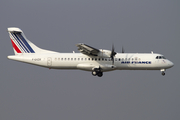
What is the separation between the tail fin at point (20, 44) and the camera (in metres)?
34.4

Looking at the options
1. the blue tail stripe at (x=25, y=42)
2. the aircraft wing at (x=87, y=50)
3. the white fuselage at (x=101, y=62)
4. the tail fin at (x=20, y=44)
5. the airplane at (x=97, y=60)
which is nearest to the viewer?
the aircraft wing at (x=87, y=50)

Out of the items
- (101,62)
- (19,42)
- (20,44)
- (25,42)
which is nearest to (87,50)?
(101,62)

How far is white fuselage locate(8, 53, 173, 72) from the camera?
32.5 metres

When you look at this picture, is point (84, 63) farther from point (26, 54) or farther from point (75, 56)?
point (26, 54)

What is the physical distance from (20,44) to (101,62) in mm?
11209

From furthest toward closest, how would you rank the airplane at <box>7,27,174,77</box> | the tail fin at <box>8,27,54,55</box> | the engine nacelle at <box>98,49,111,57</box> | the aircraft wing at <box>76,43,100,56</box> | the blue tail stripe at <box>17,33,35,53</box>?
the blue tail stripe at <box>17,33,35,53</box> → the tail fin at <box>8,27,54,55</box> → the airplane at <box>7,27,174,77</box> → the engine nacelle at <box>98,49,111,57</box> → the aircraft wing at <box>76,43,100,56</box>

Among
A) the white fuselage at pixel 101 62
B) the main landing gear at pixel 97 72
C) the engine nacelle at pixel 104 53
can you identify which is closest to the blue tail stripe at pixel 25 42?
the white fuselage at pixel 101 62

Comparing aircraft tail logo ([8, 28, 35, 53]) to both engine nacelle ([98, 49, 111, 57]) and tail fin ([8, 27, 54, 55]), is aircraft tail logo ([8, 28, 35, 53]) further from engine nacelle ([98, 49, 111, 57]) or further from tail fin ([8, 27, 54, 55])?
engine nacelle ([98, 49, 111, 57])

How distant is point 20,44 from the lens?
3466 centimetres

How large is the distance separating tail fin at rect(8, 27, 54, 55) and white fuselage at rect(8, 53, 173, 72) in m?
1.24

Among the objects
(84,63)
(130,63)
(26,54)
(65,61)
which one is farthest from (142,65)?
(26,54)

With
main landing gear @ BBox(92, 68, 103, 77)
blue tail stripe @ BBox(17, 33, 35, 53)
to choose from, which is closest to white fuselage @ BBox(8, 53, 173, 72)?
main landing gear @ BBox(92, 68, 103, 77)

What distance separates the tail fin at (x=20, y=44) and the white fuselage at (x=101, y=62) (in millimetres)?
1239

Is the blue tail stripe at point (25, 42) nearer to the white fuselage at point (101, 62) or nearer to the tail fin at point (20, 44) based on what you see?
the tail fin at point (20, 44)
